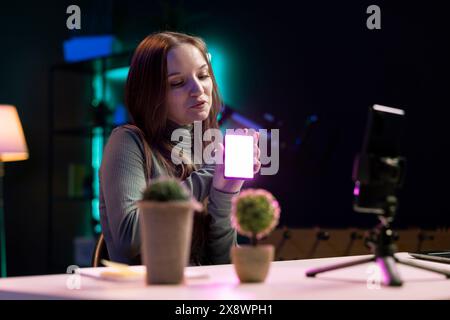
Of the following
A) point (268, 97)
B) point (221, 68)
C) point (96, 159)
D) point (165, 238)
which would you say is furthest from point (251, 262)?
point (96, 159)

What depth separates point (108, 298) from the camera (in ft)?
3.06

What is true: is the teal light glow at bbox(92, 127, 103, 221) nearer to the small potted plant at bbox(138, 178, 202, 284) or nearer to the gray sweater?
the gray sweater

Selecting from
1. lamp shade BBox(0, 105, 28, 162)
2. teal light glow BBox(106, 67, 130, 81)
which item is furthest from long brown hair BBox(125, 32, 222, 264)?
teal light glow BBox(106, 67, 130, 81)

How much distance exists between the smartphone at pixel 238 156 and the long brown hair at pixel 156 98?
462 millimetres

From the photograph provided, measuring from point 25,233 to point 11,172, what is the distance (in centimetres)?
50

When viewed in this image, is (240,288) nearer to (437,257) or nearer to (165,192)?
(165,192)

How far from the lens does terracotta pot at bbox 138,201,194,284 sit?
1.04 meters

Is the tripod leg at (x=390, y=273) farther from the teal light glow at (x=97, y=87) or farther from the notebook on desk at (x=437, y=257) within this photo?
the teal light glow at (x=97, y=87)

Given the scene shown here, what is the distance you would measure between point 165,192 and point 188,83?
34.2 inches

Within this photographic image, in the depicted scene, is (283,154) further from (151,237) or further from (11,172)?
(151,237)

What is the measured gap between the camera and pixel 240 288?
3.49 feet

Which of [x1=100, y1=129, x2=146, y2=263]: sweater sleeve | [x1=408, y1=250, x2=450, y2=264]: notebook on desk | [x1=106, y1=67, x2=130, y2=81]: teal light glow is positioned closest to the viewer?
[x1=408, y1=250, x2=450, y2=264]: notebook on desk

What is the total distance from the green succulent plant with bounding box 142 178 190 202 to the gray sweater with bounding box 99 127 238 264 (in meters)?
0.63
